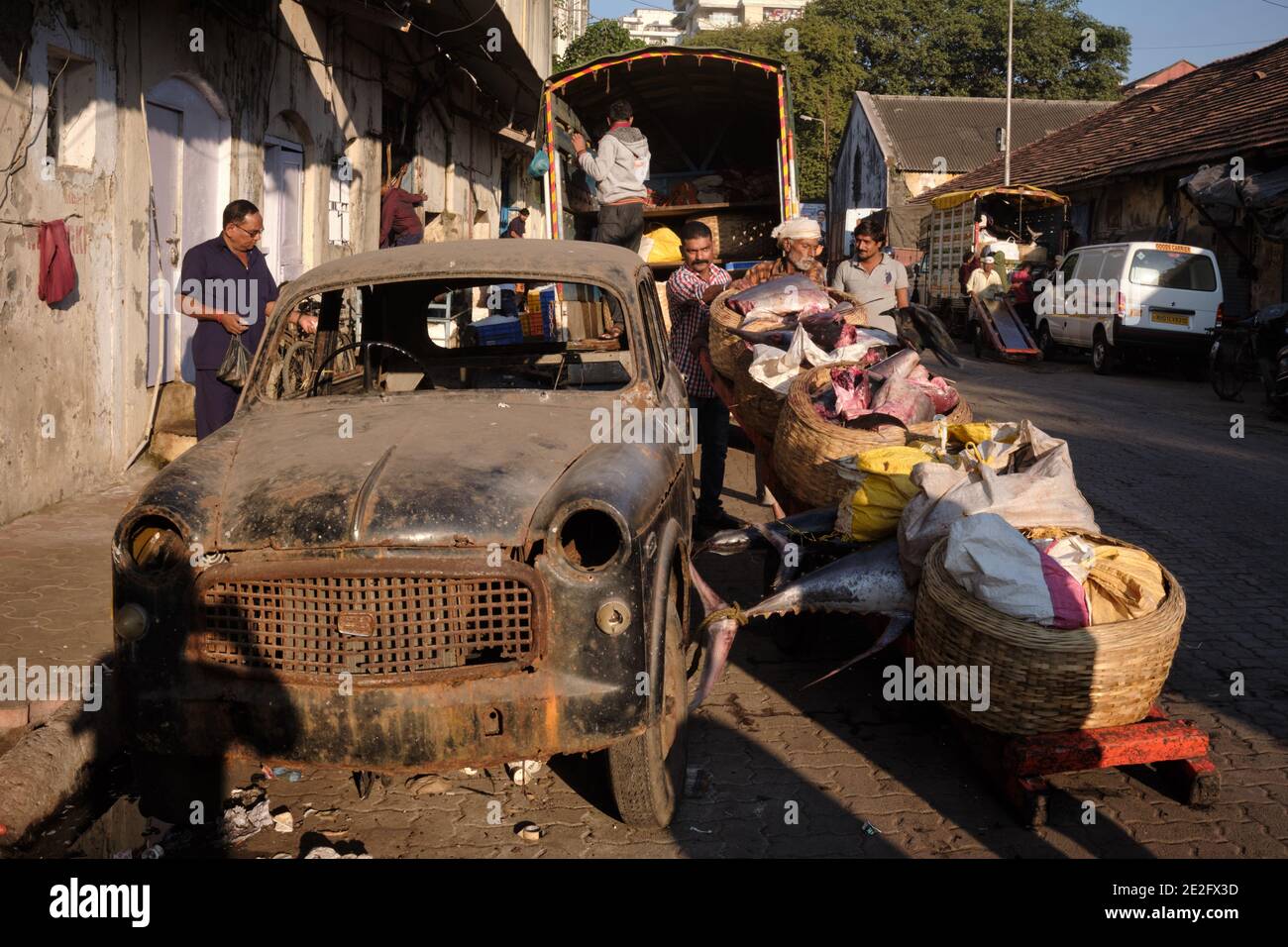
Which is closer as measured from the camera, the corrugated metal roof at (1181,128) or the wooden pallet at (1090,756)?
the wooden pallet at (1090,756)

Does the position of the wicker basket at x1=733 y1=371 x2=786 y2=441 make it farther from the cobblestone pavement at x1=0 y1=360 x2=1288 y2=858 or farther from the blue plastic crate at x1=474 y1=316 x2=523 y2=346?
the blue plastic crate at x1=474 y1=316 x2=523 y2=346

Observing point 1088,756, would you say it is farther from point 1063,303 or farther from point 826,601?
point 1063,303

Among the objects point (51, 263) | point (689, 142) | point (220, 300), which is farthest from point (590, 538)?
point (689, 142)

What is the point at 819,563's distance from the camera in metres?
4.95

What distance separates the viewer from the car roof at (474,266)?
4.86 meters

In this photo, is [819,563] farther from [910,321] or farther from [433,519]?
[910,321]

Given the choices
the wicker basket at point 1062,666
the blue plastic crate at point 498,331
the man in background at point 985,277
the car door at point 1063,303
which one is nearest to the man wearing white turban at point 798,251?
the blue plastic crate at point 498,331

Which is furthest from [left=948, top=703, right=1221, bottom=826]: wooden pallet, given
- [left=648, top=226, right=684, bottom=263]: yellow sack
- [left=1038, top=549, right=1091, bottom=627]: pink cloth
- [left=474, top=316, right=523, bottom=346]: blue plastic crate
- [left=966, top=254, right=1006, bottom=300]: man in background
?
[left=966, top=254, right=1006, bottom=300]: man in background

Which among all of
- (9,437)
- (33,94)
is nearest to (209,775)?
(9,437)

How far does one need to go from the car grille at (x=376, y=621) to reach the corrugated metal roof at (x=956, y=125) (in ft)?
134

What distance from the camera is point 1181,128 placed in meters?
23.2

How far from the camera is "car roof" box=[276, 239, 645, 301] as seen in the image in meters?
4.86

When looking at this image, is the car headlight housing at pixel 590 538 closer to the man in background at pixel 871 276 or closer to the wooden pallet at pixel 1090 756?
the wooden pallet at pixel 1090 756
